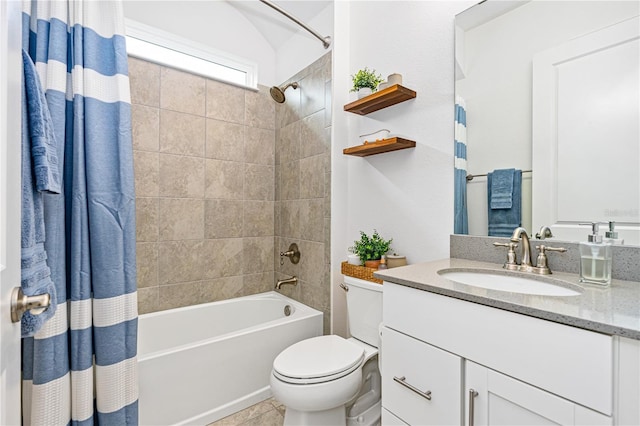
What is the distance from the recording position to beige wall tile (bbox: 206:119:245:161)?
232 centimetres

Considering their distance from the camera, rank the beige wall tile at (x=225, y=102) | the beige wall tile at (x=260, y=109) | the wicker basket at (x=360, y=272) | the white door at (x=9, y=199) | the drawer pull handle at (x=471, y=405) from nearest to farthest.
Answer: the white door at (x=9, y=199) → the drawer pull handle at (x=471, y=405) → the wicker basket at (x=360, y=272) → the beige wall tile at (x=225, y=102) → the beige wall tile at (x=260, y=109)

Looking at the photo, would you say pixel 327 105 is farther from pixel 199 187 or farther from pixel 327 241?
pixel 199 187

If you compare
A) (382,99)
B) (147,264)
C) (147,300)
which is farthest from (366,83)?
(147,300)

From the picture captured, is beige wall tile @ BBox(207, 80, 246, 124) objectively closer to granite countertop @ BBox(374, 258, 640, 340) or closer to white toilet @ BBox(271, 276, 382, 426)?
white toilet @ BBox(271, 276, 382, 426)

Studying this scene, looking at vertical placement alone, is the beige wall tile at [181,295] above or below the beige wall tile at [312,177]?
below

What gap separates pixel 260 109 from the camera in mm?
2564

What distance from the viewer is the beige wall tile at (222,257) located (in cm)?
232

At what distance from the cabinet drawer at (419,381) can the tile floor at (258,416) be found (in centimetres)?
91

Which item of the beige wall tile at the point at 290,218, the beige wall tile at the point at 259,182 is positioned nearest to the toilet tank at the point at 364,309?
the beige wall tile at the point at 290,218

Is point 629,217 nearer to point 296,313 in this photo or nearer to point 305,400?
point 305,400

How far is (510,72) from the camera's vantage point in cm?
128

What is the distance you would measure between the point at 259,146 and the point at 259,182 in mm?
305

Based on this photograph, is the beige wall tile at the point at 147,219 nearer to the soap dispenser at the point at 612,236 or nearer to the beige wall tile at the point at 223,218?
the beige wall tile at the point at 223,218

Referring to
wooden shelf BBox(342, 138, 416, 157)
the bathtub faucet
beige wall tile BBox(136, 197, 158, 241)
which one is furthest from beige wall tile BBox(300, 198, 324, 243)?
beige wall tile BBox(136, 197, 158, 241)
